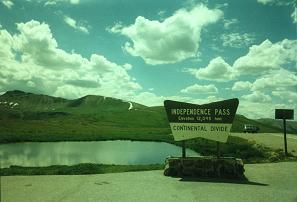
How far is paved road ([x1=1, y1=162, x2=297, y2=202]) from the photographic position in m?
14.5

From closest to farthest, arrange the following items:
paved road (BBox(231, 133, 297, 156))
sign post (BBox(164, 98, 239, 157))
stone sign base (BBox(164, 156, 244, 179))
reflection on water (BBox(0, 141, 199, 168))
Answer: stone sign base (BBox(164, 156, 244, 179)) < sign post (BBox(164, 98, 239, 157)) < reflection on water (BBox(0, 141, 199, 168)) < paved road (BBox(231, 133, 297, 156))

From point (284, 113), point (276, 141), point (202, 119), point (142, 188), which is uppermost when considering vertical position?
point (284, 113)

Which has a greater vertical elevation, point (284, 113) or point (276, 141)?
point (284, 113)

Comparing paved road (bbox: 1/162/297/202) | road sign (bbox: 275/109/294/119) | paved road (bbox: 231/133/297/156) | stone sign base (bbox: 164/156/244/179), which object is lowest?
paved road (bbox: 1/162/297/202)

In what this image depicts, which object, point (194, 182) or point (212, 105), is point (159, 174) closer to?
point (194, 182)

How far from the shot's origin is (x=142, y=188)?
16.5 meters

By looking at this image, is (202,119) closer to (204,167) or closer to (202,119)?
(202,119)

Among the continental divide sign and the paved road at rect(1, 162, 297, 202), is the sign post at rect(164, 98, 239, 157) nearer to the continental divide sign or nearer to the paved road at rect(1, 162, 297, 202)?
the continental divide sign

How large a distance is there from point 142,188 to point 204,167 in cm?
565

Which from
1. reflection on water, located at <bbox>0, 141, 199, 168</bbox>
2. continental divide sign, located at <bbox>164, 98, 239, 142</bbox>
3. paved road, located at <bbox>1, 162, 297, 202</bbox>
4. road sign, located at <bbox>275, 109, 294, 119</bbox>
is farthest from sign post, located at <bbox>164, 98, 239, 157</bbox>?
road sign, located at <bbox>275, 109, 294, 119</bbox>

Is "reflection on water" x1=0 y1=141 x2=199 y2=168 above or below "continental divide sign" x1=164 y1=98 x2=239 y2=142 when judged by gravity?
below

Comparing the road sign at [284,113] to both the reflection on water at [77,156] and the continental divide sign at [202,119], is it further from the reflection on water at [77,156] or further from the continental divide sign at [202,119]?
the continental divide sign at [202,119]

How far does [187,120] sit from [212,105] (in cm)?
175

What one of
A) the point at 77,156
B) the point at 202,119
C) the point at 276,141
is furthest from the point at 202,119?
the point at 276,141
